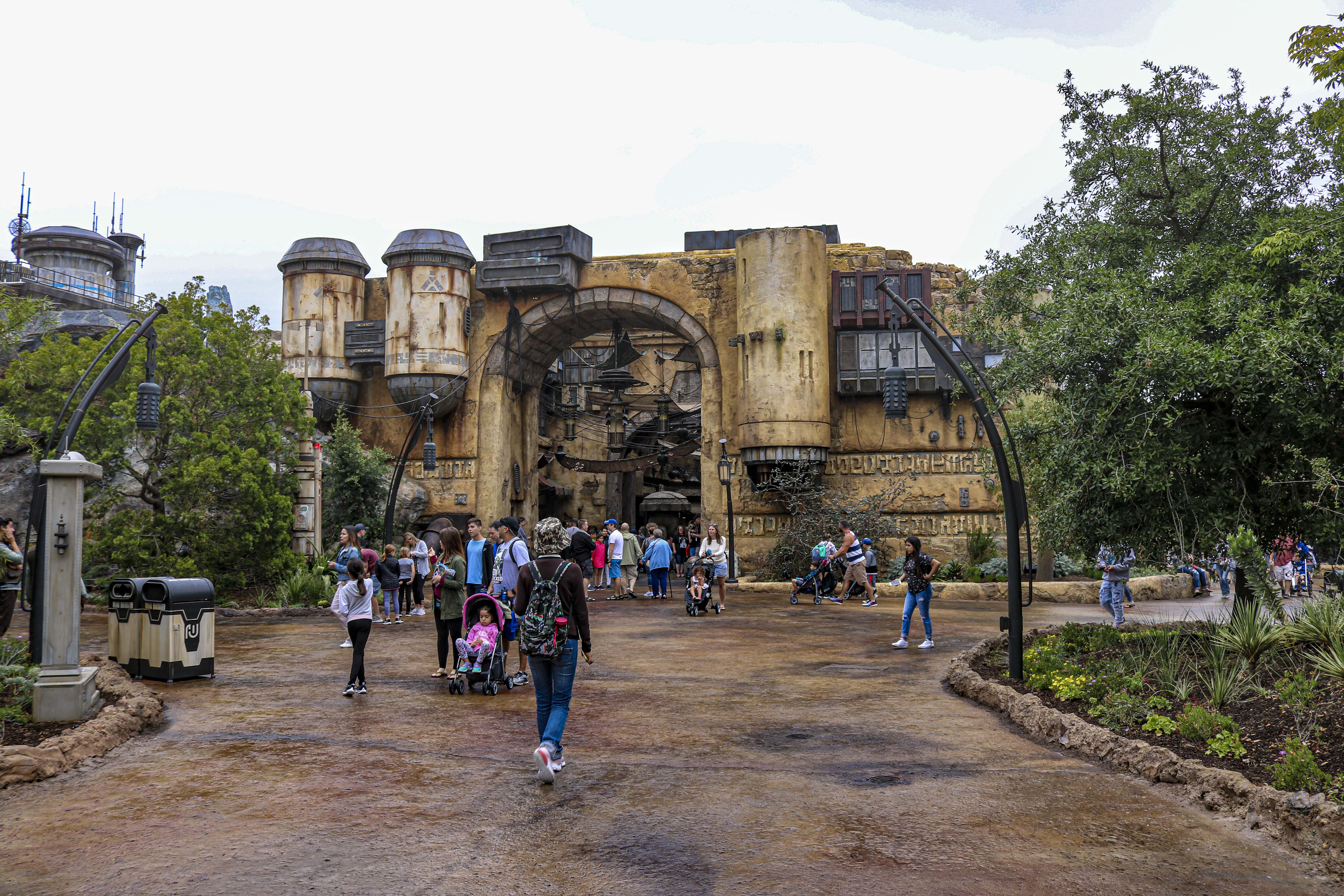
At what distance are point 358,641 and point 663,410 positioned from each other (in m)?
27.2

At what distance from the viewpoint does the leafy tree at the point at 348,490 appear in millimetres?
25000

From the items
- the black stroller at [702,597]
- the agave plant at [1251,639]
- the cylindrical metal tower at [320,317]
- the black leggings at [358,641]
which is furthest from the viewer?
the cylindrical metal tower at [320,317]

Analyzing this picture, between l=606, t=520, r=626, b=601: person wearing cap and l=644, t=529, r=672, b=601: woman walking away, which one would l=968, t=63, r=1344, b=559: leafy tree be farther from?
l=606, t=520, r=626, b=601: person wearing cap

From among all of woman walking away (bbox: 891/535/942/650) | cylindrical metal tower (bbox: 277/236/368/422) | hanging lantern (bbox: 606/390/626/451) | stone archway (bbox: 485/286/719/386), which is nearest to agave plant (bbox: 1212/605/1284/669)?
woman walking away (bbox: 891/535/942/650)

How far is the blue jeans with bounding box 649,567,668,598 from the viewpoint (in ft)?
66.2

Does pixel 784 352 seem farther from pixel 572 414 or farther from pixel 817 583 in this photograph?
pixel 572 414

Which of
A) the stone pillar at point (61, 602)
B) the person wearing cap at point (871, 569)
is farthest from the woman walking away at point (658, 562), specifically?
the stone pillar at point (61, 602)

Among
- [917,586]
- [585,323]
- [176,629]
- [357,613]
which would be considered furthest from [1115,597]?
[585,323]

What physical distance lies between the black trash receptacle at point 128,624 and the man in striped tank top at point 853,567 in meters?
11.0

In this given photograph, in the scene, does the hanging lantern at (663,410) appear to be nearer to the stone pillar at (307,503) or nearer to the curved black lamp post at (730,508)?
the curved black lamp post at (730,508)

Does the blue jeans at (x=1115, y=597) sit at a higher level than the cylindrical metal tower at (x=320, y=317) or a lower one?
lower

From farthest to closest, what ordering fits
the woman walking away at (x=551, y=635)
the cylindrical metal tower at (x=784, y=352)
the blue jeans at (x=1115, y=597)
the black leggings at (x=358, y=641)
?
the cylindrical metal tower at (x=784, y=352)
the blue jeans at (x=1115, y=597)
the black leggings at (x=358, y=641)
the woman walking away at (x=551, y=635)

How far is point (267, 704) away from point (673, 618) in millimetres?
8764

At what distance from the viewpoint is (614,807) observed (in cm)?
Result: 541
